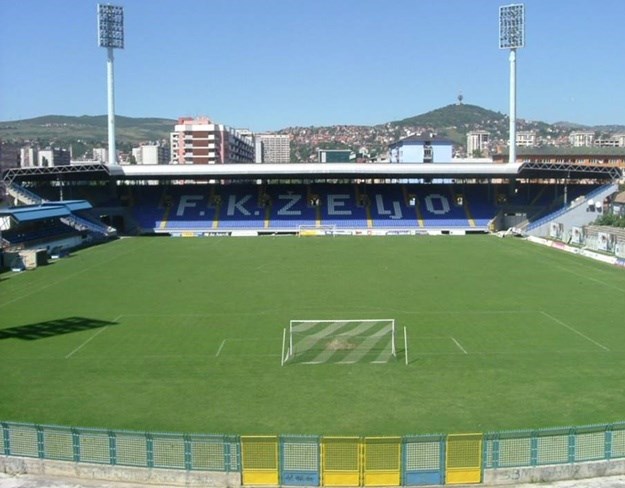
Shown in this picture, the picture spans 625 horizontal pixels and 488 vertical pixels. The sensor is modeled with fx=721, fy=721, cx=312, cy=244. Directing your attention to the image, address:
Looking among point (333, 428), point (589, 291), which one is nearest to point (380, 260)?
point (589, 291)

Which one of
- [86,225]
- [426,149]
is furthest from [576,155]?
[86,225]

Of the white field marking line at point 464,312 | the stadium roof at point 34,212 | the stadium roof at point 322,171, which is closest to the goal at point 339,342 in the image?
the white field marking line at point 464,312

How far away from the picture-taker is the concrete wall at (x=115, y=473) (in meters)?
12.6

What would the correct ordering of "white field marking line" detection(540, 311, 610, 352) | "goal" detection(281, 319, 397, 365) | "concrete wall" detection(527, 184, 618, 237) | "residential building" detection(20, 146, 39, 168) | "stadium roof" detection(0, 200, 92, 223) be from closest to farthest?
1. "goal" detection(281, 319, 397, 365)
2. "white field marking line" detection(540, 311, 610, 352)
3. "stadium roof" detection(0, 200, 92, 223)
4. "concrete wall" detection(527, 184, 618, 237)
5. "residential building" detection(20, 146, 39, 168)

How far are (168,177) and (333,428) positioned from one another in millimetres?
53966

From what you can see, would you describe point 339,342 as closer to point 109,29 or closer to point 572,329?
point 572,329

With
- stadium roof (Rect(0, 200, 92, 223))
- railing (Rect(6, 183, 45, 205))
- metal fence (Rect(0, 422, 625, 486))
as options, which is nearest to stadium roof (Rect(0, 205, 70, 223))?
stadium roof (Rect(0, 200, 92, 223))

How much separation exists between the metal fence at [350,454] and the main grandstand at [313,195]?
166ft

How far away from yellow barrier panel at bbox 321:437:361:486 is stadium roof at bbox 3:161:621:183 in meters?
53.5

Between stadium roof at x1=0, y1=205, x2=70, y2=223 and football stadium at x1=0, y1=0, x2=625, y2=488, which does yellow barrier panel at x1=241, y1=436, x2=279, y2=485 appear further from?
stadium roof at x1=0, y1=205, x2=70, y2=223

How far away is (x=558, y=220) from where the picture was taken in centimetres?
6088

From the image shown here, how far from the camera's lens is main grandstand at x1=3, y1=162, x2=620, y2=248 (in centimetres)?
6525

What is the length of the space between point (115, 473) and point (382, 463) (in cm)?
474

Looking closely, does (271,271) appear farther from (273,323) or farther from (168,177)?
(168,177)
